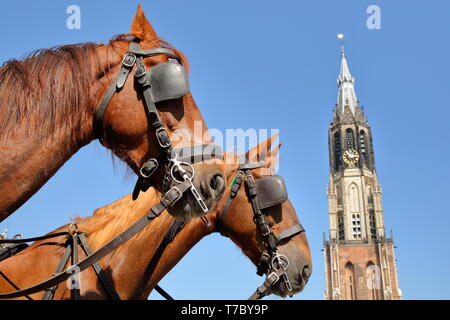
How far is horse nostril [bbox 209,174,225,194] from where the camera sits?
2228mm

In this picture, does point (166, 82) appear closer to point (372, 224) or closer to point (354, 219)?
point (354, 219)

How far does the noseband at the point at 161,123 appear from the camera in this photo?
2.18 m

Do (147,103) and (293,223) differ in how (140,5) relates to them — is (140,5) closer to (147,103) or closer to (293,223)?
(147,103)

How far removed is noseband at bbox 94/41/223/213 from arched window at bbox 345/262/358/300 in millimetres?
59196

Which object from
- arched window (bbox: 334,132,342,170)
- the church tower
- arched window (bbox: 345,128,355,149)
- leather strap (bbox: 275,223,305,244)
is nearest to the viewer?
leather strap (bbox: 275,223,305,244)

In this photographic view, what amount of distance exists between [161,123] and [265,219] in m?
2.29

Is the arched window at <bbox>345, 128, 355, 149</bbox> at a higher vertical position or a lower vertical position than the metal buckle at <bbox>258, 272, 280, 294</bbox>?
higher

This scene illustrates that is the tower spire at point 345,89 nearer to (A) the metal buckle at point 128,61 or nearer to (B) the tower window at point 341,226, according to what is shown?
(B) the tower window at point 341,226

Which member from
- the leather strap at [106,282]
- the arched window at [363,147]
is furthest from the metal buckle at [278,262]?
the arched window at [363,147]

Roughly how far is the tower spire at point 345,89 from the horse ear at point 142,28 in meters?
67.0

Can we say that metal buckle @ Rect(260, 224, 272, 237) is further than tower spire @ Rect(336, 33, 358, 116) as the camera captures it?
No

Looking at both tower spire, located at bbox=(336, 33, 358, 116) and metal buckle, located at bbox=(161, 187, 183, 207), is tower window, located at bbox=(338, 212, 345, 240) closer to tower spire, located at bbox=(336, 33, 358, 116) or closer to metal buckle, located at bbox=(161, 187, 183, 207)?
tower spire, located at bbox=(336, 33, 358, 116)

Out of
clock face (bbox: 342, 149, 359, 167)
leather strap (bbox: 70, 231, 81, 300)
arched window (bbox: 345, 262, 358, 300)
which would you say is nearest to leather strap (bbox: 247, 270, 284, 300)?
leather strap (bbox: 70, 231, 81, 300)

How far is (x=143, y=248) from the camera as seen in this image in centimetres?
354
